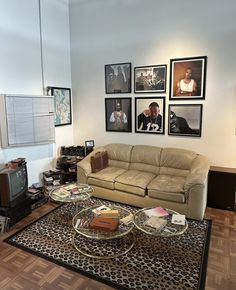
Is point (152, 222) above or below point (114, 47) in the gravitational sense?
below

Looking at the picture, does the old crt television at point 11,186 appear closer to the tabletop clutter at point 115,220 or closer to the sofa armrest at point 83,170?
the sofa armrest at point 83,170

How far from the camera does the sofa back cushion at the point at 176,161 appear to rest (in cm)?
372

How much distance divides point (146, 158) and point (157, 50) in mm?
1870

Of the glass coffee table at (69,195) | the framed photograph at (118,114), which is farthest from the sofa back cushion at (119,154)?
the glass coffee table at (69,195)

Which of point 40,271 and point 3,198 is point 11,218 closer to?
point 3,198

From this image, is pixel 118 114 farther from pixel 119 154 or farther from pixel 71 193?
pixel 71 193

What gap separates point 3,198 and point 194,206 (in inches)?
100

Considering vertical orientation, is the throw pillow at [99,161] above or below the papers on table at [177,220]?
above

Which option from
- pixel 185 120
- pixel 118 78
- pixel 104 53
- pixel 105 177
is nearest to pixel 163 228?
pixel 105 177

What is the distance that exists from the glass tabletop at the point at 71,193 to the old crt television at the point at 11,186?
48 cm

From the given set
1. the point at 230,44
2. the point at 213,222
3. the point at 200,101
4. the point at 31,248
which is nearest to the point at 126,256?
the point at 31,248

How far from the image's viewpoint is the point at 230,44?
3.47 m

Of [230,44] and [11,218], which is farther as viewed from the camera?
[230,44]

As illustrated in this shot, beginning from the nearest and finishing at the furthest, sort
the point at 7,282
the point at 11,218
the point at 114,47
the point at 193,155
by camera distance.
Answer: the point at 7,282 < the point at 11,218 < the point at 193,155 < the point at 114,47
